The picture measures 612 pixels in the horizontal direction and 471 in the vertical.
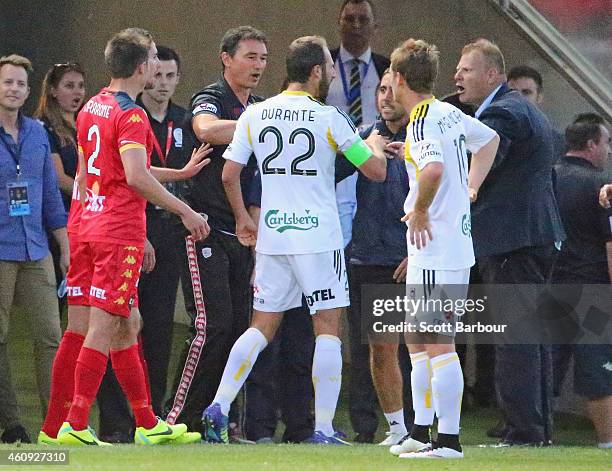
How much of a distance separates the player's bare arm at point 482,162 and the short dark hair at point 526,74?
7.02 ft

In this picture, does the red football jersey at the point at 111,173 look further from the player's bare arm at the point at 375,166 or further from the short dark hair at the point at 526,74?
the short dark hair at the point at 526,74

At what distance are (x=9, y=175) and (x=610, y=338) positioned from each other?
354 cm

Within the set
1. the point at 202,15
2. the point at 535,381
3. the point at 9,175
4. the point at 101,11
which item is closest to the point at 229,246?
the point at 9,175

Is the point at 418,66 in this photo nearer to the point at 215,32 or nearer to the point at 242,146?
the point at 242,146

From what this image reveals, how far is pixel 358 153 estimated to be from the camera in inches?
279

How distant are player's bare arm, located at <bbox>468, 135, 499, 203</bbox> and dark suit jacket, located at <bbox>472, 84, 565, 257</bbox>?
64 cm

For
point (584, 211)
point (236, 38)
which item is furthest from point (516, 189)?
point (236, 38)

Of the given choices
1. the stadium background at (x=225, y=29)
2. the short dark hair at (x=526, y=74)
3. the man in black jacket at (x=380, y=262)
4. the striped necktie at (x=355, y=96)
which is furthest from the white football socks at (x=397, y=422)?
the stadium background at (x=225, y=29)

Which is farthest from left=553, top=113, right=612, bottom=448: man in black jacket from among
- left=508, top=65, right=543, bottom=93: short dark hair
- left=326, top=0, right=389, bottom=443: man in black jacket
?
left=326, top=0, right=389, bottom=443: man in black jacket

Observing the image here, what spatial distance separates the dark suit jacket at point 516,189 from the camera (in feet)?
24.9

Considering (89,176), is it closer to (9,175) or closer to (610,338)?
(9,175)

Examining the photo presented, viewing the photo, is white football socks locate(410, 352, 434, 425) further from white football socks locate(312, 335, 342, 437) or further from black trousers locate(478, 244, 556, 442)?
black trousers locate(478, 244, 556, 442)

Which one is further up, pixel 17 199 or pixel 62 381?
pixel 17 199

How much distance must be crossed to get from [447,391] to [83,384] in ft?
5.59
